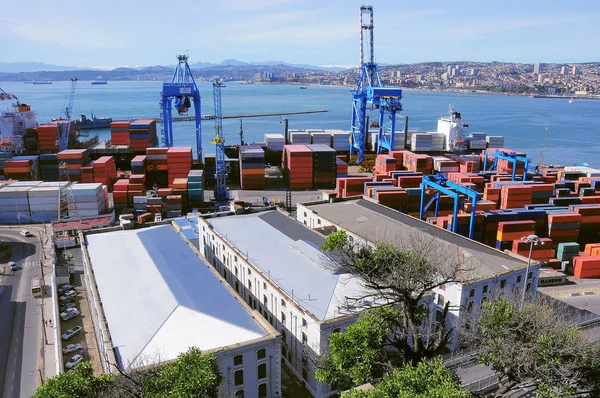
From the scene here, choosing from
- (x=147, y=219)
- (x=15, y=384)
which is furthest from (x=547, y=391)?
(x=147, y=219)

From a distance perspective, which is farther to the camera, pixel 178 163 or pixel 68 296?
pixel 178 163

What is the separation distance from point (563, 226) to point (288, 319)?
84.4 ft

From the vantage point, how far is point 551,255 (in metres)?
32.3

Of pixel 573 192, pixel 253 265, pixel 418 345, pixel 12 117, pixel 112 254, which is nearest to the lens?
pixel 418 345

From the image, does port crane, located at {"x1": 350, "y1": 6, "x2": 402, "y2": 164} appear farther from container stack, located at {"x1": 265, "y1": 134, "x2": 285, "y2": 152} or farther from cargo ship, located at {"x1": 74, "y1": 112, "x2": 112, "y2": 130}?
cargo ship, located at {"x1": 74, "y1": 112, "x2": 112, "y2": 130}

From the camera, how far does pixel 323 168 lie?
5484 centimetres

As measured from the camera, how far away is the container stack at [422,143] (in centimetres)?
7175

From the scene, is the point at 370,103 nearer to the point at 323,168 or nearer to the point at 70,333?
the point at 323,168

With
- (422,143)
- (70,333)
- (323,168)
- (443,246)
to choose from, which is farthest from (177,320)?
(422,143)

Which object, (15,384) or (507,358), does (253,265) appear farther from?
(507,358)

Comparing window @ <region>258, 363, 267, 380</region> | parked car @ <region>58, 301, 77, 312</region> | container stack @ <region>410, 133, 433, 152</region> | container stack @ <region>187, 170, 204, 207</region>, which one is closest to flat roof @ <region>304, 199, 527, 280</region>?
window @ <region>258, 363, 267, 380</region>

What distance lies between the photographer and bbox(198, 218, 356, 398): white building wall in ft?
59.3

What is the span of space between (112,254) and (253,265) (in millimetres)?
8871

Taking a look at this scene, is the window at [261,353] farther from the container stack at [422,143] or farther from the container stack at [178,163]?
the container stack at [422,143]
